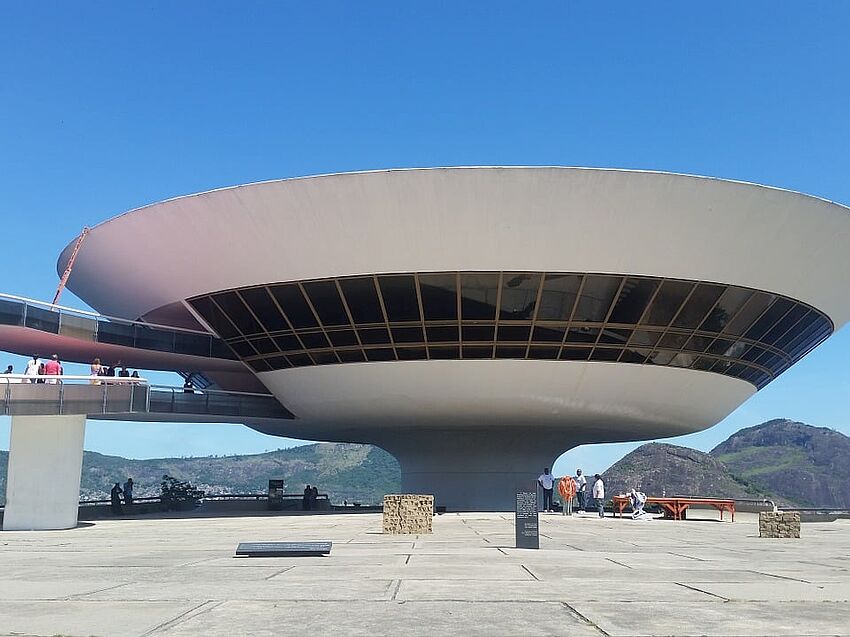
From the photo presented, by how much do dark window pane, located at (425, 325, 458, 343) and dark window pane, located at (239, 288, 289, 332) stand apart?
17.8ft

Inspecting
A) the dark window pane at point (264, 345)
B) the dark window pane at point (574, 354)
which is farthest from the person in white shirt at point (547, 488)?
the dark window pane at point (264, 345)

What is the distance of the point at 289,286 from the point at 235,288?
7.55 ft

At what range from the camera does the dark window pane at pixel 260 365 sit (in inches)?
1309

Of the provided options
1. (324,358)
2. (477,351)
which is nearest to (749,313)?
(477,351)

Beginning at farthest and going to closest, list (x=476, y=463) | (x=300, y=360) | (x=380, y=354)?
1. (x=476, y=463)
2. (x=300, y=360)
3. (x=380, y=354)

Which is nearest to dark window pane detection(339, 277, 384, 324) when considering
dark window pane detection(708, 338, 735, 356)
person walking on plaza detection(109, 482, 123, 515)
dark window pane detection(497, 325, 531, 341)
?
dark window pane detection(497, 325, 531, 341)

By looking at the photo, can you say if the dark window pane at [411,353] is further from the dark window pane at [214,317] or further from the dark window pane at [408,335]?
the dark window pane at [214,317]

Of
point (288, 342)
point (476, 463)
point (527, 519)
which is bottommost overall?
point (527, 519)

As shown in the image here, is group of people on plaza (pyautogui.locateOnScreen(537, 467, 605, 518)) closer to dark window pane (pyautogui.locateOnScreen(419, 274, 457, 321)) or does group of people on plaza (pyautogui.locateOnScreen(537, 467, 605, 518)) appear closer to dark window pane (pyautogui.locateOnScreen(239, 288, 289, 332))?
dark window pane (pyautogui.locateOnScreen(419, 274, 457, 321))

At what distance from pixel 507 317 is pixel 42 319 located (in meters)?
17.5

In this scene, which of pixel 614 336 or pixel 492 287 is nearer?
pixel 492 287

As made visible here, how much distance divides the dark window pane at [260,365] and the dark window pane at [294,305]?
3957 mm

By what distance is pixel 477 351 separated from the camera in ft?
95.6

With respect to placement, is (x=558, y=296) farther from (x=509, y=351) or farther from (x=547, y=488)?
(x=547, y=488)
